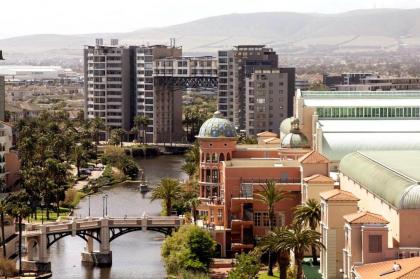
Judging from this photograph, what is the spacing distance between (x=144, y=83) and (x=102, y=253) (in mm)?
88626

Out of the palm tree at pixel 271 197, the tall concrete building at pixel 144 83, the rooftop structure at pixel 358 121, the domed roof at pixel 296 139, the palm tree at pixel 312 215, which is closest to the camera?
the palm tree at pixel 312 215

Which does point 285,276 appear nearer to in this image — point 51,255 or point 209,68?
point 51,255

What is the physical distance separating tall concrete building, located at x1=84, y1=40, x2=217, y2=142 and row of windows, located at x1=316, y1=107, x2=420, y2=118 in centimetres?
7840

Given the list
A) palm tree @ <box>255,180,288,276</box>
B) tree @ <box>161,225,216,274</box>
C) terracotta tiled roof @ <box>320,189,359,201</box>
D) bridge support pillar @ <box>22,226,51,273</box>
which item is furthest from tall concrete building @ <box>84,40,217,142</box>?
terracotta tiled roof @ <box>320,189,359,201</box>

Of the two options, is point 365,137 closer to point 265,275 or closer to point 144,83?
point 265,275

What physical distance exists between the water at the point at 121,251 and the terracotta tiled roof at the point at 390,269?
18323mm

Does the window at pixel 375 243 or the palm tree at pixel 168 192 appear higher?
the window at pixel 375 243

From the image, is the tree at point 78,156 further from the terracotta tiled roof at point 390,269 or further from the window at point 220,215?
the terracotta tiled roof at point 390,269

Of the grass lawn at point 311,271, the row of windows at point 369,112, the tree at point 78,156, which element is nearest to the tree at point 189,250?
the grass lawn at point 311,271

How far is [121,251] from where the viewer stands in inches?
3017

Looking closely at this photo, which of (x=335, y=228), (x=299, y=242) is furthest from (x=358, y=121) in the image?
(x=299, y=242)

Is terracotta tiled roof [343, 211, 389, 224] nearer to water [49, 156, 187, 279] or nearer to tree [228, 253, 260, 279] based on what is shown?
tree [228, 253, 260, 279]

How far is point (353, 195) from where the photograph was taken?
60.2 m

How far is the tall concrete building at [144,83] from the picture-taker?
6275 inches
